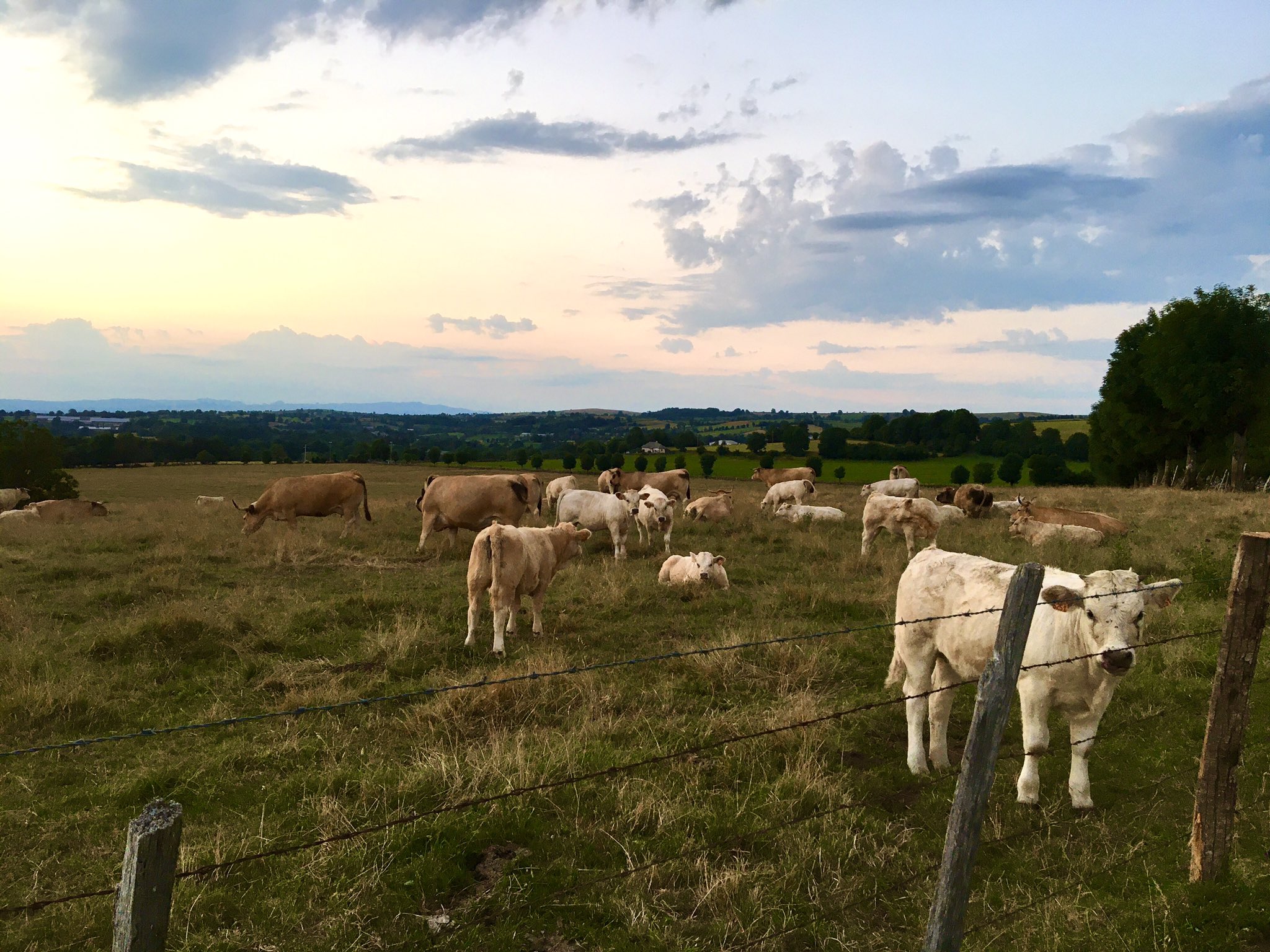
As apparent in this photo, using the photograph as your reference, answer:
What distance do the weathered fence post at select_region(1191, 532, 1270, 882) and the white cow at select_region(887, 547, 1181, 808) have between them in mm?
756

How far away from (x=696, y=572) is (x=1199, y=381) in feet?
106

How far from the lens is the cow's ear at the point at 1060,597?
5.06m

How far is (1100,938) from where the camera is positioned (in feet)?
12.5

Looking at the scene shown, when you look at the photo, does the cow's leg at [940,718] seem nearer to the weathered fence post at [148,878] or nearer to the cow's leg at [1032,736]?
the cow's leg at [1032,736]

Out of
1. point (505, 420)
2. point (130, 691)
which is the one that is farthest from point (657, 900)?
point (505, 420)

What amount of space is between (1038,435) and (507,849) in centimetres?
8354

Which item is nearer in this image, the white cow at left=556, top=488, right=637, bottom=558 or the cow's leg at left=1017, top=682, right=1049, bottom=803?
the cow's leg at left=1017, top=682, right=1049, bottom=803

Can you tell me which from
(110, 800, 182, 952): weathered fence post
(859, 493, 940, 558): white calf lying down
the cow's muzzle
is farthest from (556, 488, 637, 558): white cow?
(110, 800, 182, 952): weathered fence post

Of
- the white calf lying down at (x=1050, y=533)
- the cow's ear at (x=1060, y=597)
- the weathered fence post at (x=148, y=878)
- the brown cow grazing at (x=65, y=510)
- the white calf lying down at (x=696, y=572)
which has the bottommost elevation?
the brown cow grazing at (x=65, y=510)

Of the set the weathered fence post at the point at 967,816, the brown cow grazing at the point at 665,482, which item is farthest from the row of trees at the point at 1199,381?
the weathered fence post at the point at 967,816

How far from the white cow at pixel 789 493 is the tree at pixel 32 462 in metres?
34.1

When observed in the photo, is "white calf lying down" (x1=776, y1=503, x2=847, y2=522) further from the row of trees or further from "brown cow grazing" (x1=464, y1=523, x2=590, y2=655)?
the row of trees

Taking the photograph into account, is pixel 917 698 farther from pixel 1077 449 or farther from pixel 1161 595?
pixel 1077 449

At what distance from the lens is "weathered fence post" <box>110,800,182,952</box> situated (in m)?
1.90
